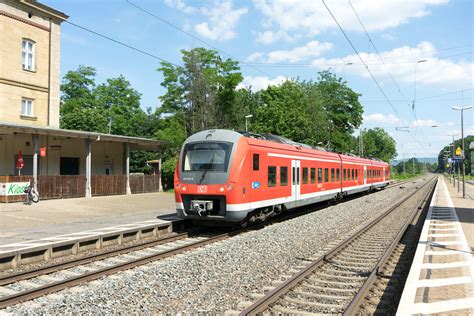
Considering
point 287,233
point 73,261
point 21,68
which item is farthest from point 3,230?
point 21,68

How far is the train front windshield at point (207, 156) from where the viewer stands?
38.8 ft

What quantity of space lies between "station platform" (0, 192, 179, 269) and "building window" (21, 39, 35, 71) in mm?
10790

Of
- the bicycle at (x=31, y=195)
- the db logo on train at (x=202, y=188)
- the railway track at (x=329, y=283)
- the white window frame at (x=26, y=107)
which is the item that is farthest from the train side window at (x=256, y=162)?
the white window frame at (x=26, y=107)

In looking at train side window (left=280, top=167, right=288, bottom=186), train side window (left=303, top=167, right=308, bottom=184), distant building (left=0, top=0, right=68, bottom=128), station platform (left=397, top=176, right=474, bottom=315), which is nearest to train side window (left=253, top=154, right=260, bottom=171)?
train side window (left=280, top=167, right=288, bottom=186)

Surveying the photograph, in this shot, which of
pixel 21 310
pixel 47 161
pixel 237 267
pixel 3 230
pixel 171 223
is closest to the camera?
pixel 21 310

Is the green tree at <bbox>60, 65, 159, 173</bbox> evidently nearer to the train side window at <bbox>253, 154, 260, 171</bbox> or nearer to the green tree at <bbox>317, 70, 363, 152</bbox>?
the green tree at <bbox>317, 70, 363, 152</bbox>

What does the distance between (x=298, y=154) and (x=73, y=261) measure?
10.2 metres

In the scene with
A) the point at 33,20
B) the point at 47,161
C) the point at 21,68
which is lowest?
the point at 47,161

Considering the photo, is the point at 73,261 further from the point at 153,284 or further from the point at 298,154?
the point at 298,154

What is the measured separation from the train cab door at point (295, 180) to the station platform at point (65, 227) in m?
4.73

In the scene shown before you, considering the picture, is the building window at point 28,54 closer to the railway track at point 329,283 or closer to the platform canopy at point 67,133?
the platform canopy at point 67,133

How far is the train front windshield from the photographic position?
38.8ft

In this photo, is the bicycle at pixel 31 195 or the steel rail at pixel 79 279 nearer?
the steel rail at pixel 79 279

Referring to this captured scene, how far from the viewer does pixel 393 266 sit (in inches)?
344
